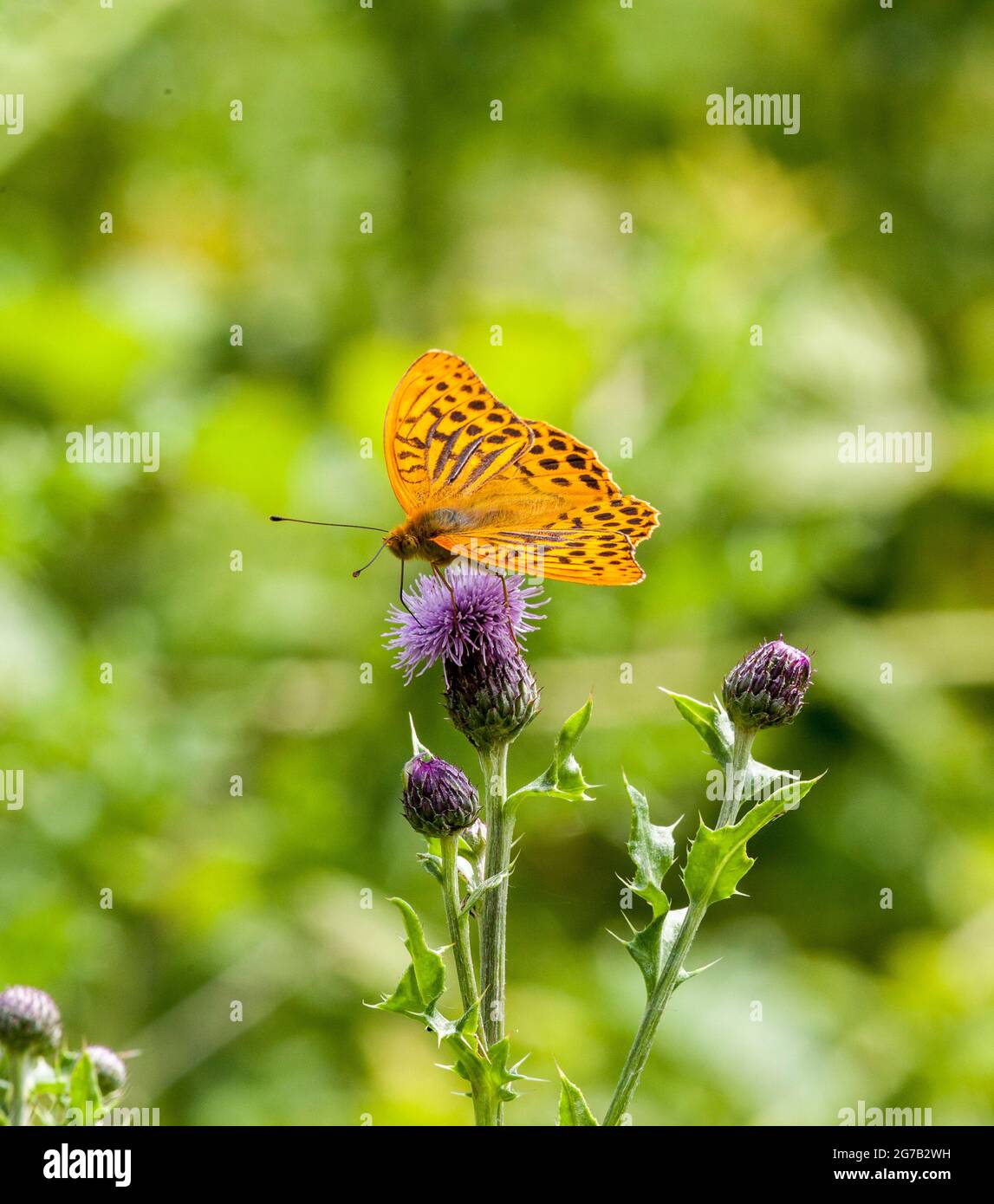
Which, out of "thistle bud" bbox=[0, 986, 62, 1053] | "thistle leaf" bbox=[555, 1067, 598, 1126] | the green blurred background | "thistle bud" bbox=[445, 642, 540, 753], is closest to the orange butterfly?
"thistle bud" bbox=[445, 642, 540, 753]

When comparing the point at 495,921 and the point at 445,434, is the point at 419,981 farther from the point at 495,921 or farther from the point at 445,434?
the point at 445,434

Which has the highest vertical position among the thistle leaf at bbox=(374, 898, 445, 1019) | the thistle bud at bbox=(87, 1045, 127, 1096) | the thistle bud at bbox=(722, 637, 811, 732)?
the thistle bud at bbox=(722, 637, 811, 732)

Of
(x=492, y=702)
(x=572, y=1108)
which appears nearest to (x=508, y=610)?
(x=492, y=702)

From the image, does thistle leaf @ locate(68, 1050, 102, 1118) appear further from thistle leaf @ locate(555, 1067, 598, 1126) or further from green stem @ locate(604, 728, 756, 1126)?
green stem @ locate(604, 728, 756, 1126)

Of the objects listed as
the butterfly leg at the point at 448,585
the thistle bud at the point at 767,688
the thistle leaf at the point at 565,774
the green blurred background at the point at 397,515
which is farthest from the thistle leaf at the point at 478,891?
the green blurred background at the point at 397,515
